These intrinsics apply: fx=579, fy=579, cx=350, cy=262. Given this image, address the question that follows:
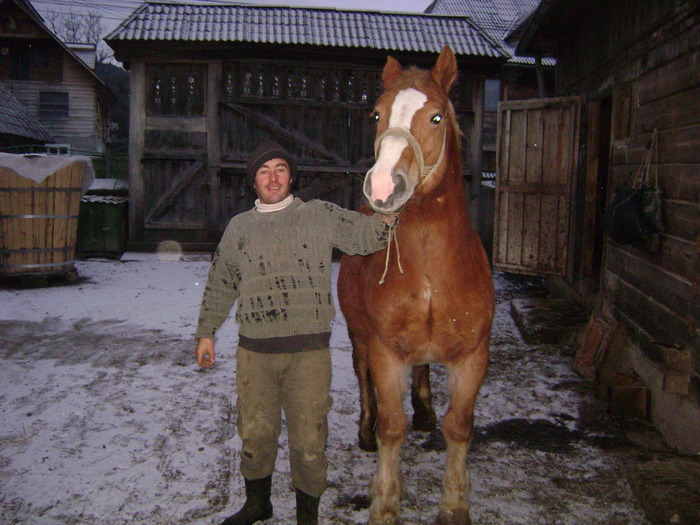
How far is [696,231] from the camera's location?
3.75 m

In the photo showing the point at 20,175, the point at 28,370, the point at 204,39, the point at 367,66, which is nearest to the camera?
the point at 28,370

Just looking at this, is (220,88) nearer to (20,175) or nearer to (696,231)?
(20,175)

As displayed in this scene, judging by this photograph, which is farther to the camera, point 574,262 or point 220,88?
point 220,88

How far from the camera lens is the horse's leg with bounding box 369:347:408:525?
297 cm

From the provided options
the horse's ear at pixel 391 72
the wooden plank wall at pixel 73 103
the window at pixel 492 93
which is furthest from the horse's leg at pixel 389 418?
the wooden plank wall at pixel 73 103

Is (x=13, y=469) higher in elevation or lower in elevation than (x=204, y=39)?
lower

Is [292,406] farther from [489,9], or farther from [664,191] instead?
[489,9]

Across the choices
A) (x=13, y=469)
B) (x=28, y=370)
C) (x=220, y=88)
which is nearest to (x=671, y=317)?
(x=13, y=469)

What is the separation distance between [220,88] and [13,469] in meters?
8.85

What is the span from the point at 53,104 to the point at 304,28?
65.3ft

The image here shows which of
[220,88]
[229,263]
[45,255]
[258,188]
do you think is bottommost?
[45,255]

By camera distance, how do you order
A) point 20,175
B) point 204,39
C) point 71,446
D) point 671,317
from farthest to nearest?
point 204,39, point 20,175, point 671,317, point 71,446

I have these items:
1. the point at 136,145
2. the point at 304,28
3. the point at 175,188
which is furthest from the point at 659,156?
the point at 136,145

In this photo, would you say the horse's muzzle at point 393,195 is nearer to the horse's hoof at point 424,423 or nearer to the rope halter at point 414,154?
the rope halter at point 414,154
